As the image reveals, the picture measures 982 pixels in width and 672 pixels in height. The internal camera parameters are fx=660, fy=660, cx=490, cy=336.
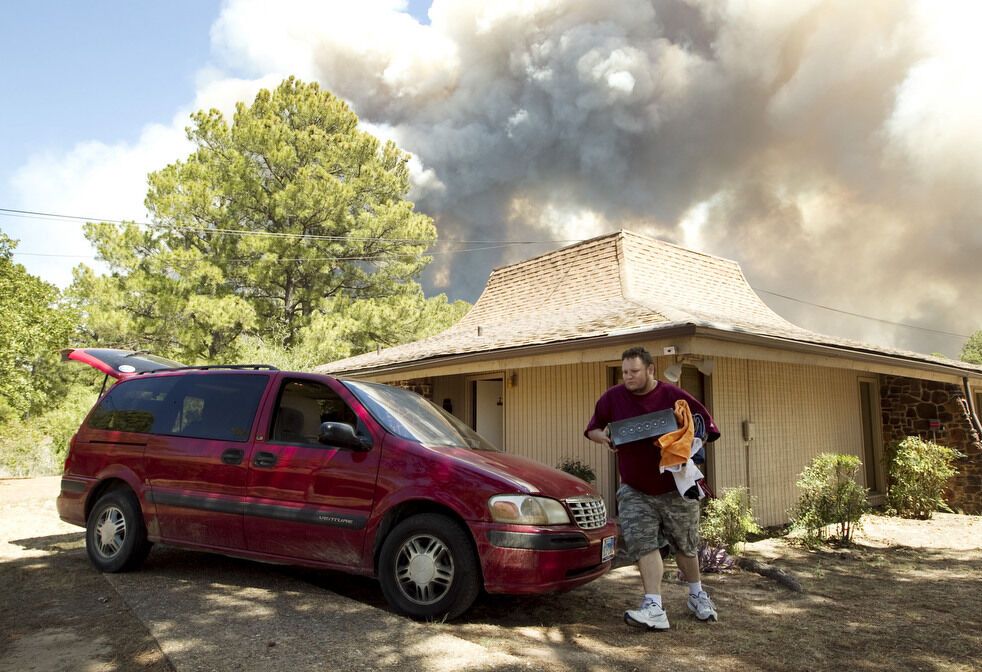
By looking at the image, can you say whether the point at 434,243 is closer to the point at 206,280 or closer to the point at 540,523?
the point at 206,280

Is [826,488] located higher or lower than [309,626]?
higher

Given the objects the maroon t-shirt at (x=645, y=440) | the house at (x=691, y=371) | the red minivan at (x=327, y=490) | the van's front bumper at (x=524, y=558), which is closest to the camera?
the van's front bumper at (x=524, y=558)

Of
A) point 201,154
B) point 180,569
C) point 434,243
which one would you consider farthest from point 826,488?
point 201,154

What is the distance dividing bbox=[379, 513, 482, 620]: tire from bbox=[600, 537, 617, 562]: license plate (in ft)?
2.98

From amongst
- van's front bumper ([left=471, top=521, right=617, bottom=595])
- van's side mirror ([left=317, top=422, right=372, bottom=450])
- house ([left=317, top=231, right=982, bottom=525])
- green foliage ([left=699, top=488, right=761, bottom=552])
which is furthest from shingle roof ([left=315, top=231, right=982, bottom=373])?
van's front bumper ([left=471, top=521, right=617, bottom=595])

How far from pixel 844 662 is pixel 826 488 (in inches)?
181

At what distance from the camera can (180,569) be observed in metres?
5.62

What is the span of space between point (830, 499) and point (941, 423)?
17.8 ft

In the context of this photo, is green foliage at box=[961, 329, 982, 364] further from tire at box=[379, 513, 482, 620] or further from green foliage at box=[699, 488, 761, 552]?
tire at box=[379, 513, 482, 620]

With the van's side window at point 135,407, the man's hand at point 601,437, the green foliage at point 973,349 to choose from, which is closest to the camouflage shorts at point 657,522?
the man's hand at point 601,437

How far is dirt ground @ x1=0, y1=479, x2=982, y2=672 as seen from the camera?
363 centimetres

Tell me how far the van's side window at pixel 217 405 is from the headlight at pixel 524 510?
2148mm

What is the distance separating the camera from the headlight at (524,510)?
4168mm

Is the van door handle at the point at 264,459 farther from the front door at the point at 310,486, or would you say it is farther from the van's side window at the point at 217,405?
the van's side window at the point at 217,405
